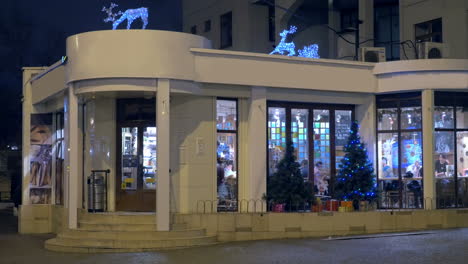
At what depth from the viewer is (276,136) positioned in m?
20.7

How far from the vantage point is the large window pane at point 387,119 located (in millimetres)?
21289

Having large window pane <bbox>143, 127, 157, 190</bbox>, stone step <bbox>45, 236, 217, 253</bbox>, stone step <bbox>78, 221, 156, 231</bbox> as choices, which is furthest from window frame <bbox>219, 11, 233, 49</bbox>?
stone step <bbox>45, 236, 217, 253</bbox>

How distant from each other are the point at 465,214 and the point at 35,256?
1187 centimetres

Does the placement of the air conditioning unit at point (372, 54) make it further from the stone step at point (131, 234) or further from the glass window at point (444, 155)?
the stone step at point (131, 234)

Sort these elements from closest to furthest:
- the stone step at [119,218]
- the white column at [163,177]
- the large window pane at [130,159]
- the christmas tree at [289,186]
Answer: the white column at [163,177]
the stone step at [119,218]
the christmas tree at [289,186]
the large window pane at [130,159]

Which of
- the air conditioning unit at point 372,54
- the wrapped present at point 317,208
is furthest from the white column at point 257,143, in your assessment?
the air conditioning unit at point 372,54

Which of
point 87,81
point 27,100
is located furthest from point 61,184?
point 87,81

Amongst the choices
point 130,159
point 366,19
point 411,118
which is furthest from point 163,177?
point 366,19

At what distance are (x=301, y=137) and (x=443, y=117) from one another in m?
4.27

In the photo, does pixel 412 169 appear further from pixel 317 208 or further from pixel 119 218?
pixel 119 218

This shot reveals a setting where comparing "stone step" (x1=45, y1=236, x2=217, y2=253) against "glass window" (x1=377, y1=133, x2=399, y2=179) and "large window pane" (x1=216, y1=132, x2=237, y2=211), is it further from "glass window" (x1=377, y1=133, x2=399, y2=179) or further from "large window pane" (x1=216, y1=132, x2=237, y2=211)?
"glass window" (x1=377, y1=133, x2=399, y2=179)

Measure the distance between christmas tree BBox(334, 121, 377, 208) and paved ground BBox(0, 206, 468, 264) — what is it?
2324mm

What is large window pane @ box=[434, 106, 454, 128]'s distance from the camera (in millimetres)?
20844

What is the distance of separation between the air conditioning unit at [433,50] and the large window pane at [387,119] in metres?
2.31
